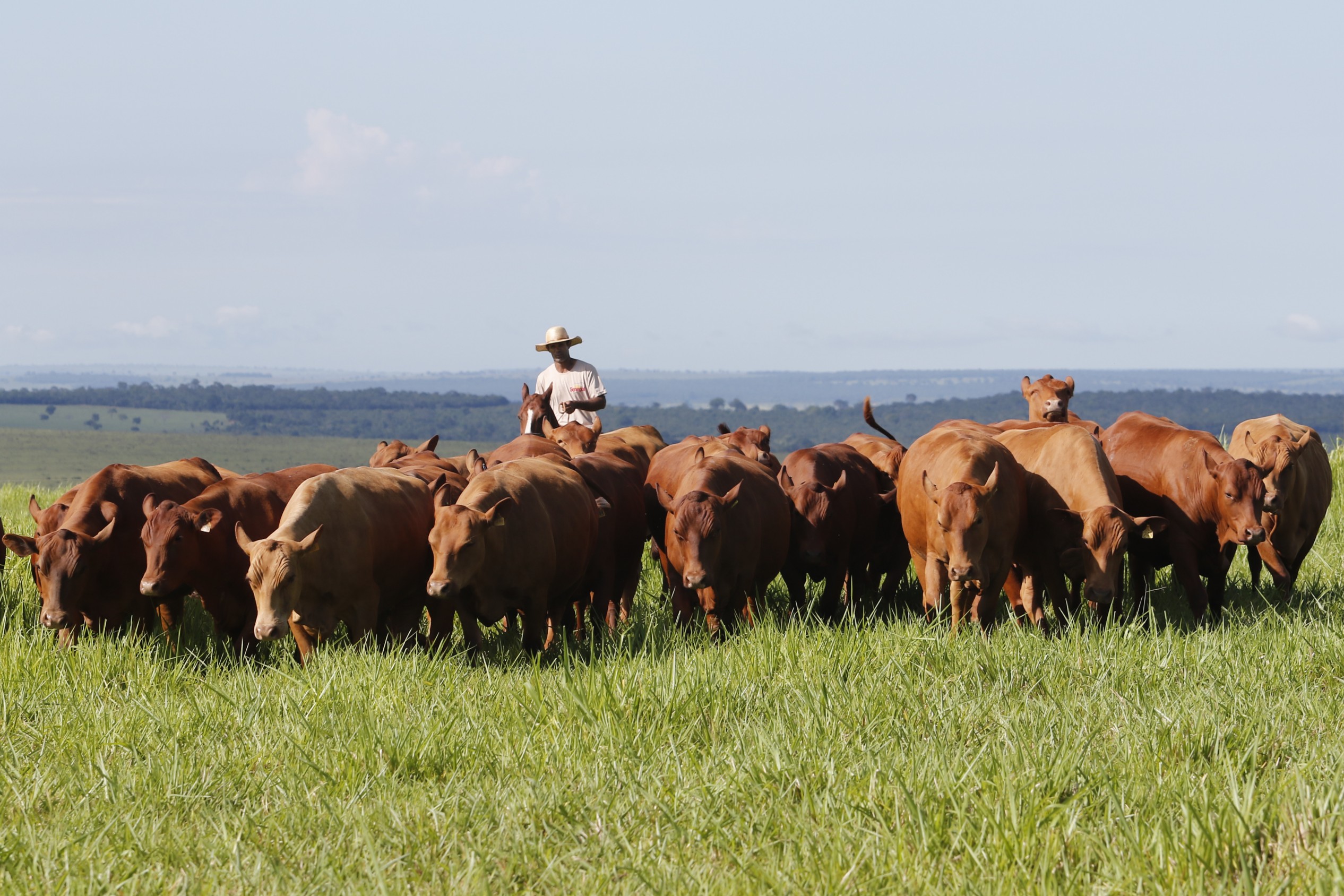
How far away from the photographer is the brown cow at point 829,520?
30.6 ft

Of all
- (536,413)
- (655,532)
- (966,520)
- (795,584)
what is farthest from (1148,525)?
(536,413)

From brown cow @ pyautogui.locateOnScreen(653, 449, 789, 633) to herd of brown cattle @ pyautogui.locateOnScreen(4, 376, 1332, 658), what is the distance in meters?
0.02

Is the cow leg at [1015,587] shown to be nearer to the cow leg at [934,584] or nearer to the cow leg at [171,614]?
the cow leg at [934,584]

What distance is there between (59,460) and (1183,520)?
106702 millimetres

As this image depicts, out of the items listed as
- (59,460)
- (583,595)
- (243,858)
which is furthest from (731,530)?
(59,460)

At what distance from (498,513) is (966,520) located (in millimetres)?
3015

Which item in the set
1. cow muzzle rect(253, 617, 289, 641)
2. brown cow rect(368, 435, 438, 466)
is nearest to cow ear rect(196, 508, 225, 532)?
cow muzzle rect(253, 617, 289, 641)

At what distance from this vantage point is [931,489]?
8.23 meters

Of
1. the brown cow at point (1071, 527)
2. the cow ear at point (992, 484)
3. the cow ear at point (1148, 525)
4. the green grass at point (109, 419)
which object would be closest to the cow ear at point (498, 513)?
the cow ear at point (992, 484)

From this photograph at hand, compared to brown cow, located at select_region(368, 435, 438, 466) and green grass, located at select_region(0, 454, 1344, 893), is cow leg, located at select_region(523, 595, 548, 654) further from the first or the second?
brown cow, located at select_region(368, 435, 438, 466)

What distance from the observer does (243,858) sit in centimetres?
432

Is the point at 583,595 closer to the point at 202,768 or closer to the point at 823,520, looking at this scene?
the point at 823,520

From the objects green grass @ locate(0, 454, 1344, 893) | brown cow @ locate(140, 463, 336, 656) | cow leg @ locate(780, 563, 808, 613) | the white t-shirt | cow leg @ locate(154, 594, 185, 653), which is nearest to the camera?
green grass @ locate(0, 454, 1344, 893)

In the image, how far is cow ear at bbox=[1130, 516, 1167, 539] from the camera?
7.99 m
